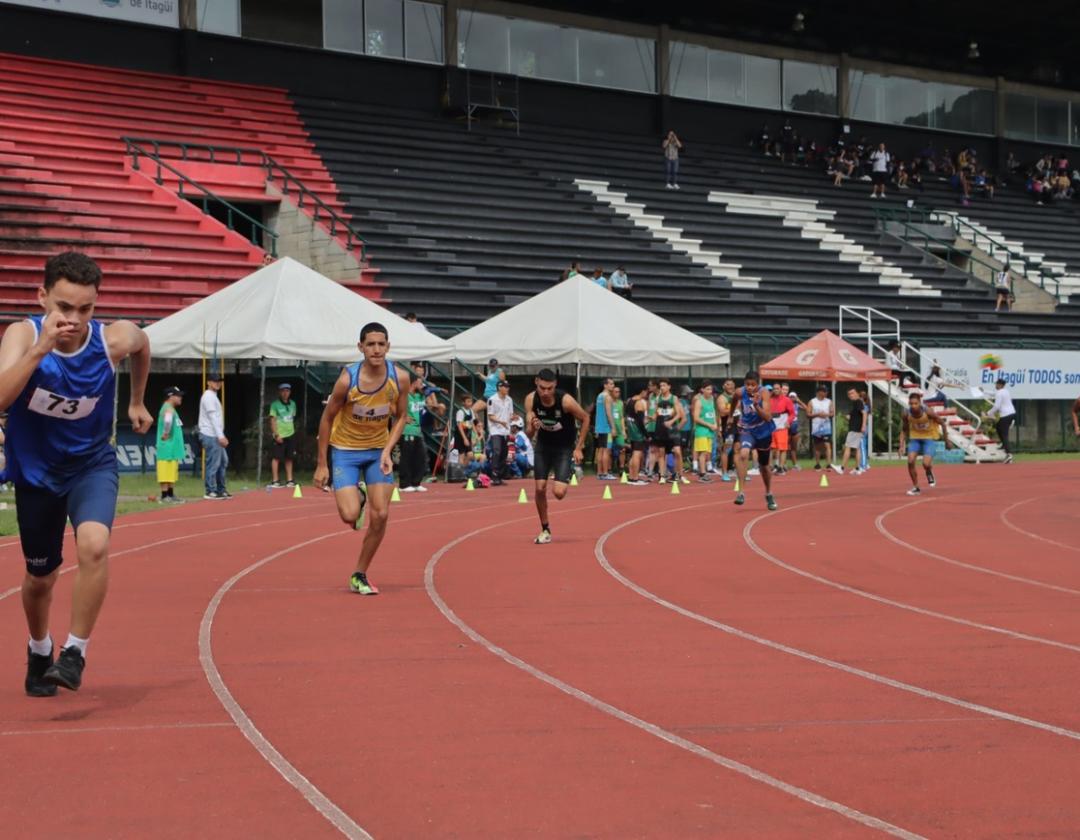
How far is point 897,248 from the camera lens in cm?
4525

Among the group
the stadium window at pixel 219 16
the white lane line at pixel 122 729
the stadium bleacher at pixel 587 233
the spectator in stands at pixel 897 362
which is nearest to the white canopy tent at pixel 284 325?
the stadium bleacher at pixel 587 233

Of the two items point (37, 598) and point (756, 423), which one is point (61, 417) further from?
point (756, 423)

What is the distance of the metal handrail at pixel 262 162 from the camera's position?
111 feet

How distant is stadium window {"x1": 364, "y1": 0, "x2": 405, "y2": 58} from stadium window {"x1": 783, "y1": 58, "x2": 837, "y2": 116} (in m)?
14.4

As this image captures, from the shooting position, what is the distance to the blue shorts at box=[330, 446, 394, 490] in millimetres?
11688

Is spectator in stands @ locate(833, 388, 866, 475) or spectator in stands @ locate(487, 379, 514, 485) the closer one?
spectator in stands @ locate(487, 379, 514, 485)

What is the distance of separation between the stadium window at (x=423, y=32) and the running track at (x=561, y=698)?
29764mm

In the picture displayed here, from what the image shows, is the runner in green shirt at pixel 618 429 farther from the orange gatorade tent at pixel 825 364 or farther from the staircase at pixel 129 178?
the staircase at pixel 129 178

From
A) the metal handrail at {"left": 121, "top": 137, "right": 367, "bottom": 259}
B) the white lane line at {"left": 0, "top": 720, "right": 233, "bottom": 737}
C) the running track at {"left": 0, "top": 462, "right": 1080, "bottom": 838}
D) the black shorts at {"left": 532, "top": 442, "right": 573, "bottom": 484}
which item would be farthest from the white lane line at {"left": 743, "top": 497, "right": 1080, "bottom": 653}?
the metal handrail at {"left": 121, "top": 137, "right": 367, "bottom": 259}

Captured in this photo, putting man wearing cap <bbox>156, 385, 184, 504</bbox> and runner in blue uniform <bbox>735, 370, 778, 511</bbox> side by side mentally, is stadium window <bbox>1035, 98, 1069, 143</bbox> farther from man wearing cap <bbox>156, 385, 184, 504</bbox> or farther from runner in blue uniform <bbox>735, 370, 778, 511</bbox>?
man wearing cap <bbox>156, 385, 184, 504</bbox>

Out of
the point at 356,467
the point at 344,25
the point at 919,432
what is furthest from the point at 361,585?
the point at 344,25

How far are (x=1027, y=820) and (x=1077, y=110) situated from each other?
190ft

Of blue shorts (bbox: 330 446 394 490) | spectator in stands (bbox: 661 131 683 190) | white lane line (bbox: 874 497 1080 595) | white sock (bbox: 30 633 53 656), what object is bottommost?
white lane line (bbox: 874 497 1080 595)

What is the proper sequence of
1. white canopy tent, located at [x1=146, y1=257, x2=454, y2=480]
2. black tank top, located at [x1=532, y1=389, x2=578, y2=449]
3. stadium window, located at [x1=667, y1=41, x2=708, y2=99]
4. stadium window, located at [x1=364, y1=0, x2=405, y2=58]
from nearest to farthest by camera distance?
black tank top, located at [x1=532, y1=389, x2=578, y2=449] < white canopy tent, located at [x1=146, y1=257, x2=454, y2=480] < stadium window, located at [x1=364, y1=0, x2=405, y2=58] < stadium window, located at [x1=667, y1=41, x2=708, y2=99]
